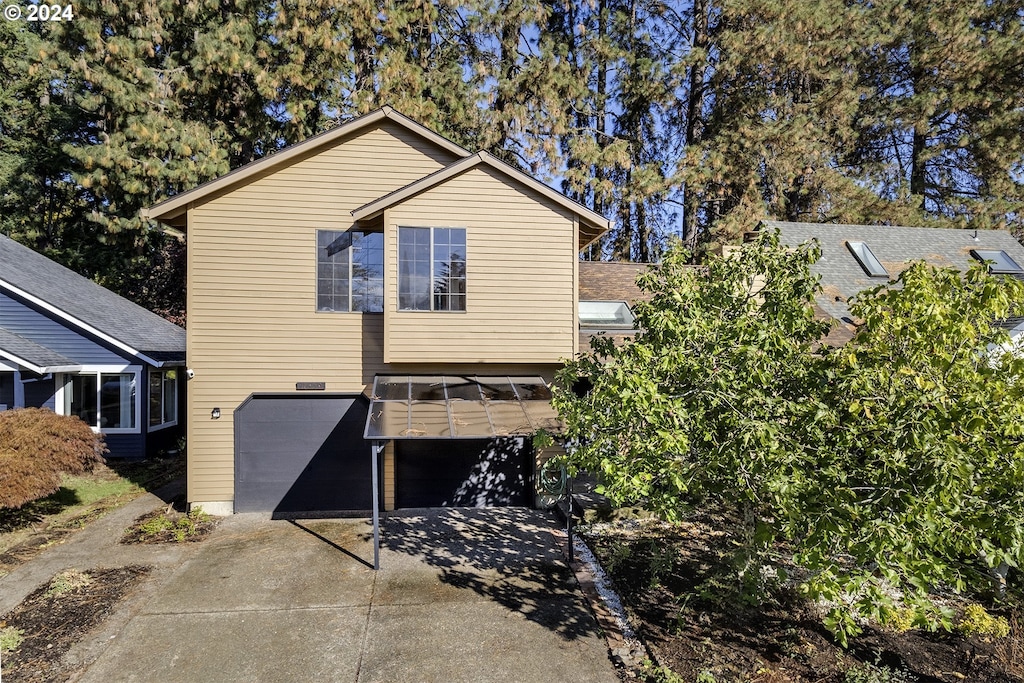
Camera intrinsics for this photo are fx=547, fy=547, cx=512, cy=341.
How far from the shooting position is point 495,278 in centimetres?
961

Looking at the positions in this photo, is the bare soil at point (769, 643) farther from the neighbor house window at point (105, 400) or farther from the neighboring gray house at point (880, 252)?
the neighbor house window at point (105, 400)

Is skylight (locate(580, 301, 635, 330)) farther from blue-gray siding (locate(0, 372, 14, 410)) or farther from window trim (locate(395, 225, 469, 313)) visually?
blue-gray siding (locate(0, 372, 14, 410))

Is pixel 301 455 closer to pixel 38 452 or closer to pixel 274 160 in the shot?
pixel 38 452

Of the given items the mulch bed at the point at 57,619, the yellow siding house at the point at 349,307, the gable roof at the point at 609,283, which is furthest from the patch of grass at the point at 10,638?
the gable roof at the point at 609,283

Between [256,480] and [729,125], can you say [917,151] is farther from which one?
[256,480]

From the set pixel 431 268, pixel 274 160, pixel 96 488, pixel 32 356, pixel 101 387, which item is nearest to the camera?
pixel 431 268

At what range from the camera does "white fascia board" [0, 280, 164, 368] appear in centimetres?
1357

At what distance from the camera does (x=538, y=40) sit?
21.4 meters

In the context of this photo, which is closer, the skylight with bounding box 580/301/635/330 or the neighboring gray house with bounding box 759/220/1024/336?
the skylight with bounding box 580/301/635/330

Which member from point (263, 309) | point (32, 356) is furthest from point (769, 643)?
point (32, 356)

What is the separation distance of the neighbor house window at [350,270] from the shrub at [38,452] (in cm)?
447

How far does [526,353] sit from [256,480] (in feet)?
17.5

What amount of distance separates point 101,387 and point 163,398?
1487 mm

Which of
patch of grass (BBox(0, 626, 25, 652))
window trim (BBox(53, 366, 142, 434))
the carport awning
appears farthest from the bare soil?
window trim (BBox(53, 366, 142, 434))
